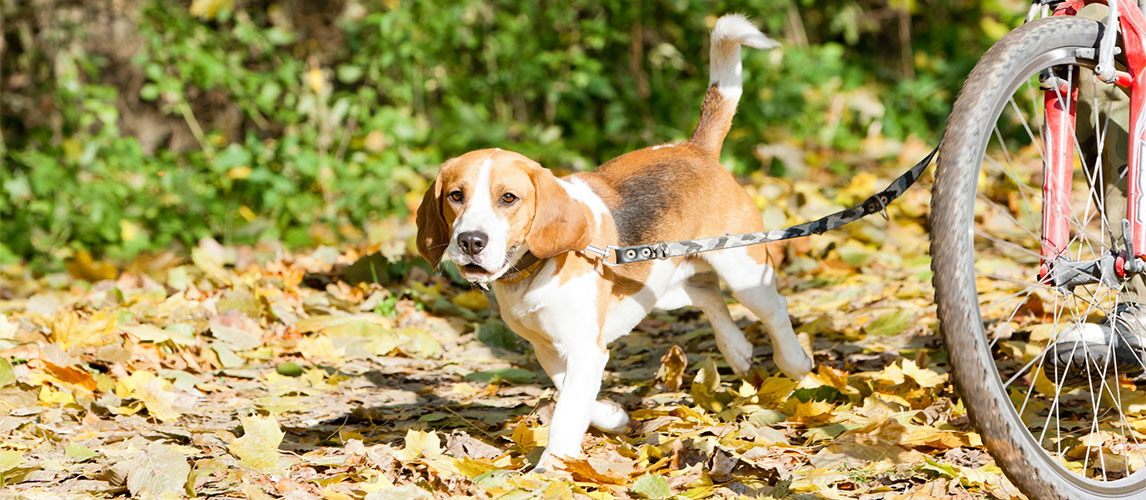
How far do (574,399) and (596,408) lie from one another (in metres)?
0.25

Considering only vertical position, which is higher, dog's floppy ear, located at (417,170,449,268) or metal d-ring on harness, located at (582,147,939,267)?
metal d-ring on harness, located at (582,147,939,267)

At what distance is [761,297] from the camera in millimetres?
4062

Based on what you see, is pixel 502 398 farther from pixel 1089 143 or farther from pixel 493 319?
pixel 1089 143

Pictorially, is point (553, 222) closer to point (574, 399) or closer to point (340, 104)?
point (574, 399)

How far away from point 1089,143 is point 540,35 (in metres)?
6.04

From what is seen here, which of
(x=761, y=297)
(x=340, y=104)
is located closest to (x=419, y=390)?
(x=761, y=297)

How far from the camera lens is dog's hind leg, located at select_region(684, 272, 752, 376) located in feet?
13.8

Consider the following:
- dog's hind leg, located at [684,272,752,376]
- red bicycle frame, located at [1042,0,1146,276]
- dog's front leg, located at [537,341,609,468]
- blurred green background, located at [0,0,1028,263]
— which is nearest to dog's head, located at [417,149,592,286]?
dog's front leg, located at [537,341,609,468]

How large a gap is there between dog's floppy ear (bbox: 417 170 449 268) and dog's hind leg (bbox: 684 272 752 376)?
1092mm

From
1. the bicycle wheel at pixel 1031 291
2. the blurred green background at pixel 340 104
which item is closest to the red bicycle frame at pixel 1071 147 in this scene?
the bicycle wheel at pixel 1031 291

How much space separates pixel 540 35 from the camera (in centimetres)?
912

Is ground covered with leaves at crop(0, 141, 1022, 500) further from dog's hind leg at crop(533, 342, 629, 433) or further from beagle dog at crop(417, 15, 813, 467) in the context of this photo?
beagle dog at crop(417, 15, 813, 467)

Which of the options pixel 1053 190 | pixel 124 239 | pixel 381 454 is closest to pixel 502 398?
pixel 381 454

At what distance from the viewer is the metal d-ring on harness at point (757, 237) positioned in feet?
9.58
